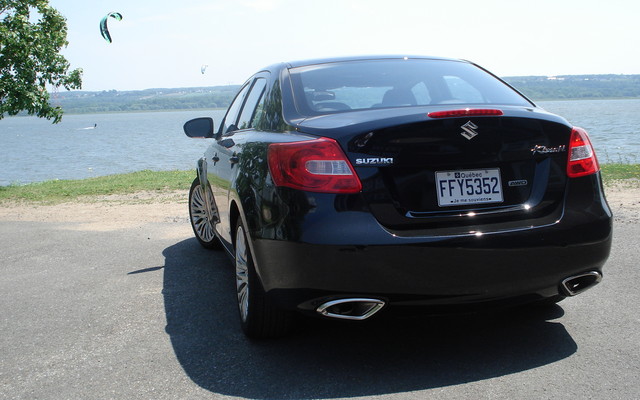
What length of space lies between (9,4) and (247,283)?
16.1 meters

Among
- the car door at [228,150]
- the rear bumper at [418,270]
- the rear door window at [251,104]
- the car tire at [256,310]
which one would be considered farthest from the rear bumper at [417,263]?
the rear door window at [251,104]

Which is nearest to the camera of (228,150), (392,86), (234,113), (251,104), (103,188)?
(392,86)

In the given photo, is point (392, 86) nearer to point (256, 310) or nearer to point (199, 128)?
point (256, 310)

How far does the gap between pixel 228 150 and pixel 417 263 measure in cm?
196

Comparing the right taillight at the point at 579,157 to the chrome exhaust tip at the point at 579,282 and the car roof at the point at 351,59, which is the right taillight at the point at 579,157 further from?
the car roof at the point at 351,59

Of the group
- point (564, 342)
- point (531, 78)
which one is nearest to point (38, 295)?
point (564, 342)

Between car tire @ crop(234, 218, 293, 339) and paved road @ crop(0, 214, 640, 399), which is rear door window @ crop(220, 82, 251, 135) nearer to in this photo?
paved road @ crop(0, 214, 640, 399)

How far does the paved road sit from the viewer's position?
3.20 metres

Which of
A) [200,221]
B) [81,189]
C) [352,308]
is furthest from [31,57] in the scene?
[352,308]

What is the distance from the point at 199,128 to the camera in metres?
5.83

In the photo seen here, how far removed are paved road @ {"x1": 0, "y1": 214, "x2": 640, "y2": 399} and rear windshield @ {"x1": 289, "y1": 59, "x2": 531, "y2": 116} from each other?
131cm

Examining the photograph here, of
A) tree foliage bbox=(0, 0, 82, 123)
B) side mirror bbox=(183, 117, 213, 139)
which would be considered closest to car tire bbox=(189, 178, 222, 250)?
side mirror bbox=(183, 117, 213, 139)

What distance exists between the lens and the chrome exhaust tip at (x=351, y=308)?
124 inches

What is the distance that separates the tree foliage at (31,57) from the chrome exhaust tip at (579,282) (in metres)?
16.2
